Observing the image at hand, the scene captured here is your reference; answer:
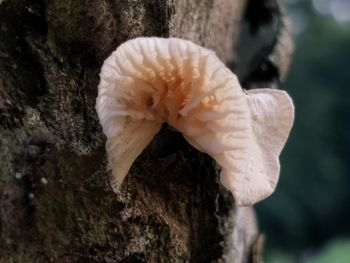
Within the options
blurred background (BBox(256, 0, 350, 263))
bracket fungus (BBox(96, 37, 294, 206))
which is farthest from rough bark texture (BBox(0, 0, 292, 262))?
blurred background (BBox(256, 0, 350, 263))

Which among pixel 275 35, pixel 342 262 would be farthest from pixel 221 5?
pixel 342 262

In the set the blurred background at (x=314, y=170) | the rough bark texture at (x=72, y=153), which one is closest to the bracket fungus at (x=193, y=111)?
the rough bark texture at (x=72, y=153)

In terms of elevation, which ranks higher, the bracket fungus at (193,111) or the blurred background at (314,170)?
the bracket fungus at (193,111)

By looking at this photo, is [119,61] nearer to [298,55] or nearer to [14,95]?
[14,95]

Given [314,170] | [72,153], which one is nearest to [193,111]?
[72,153]

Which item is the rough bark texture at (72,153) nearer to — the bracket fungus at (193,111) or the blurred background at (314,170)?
the bracket fungus at (193,111)

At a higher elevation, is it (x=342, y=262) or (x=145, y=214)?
(x=145, y=214)

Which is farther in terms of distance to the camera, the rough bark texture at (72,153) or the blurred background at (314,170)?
the blurred background at (314,170)
